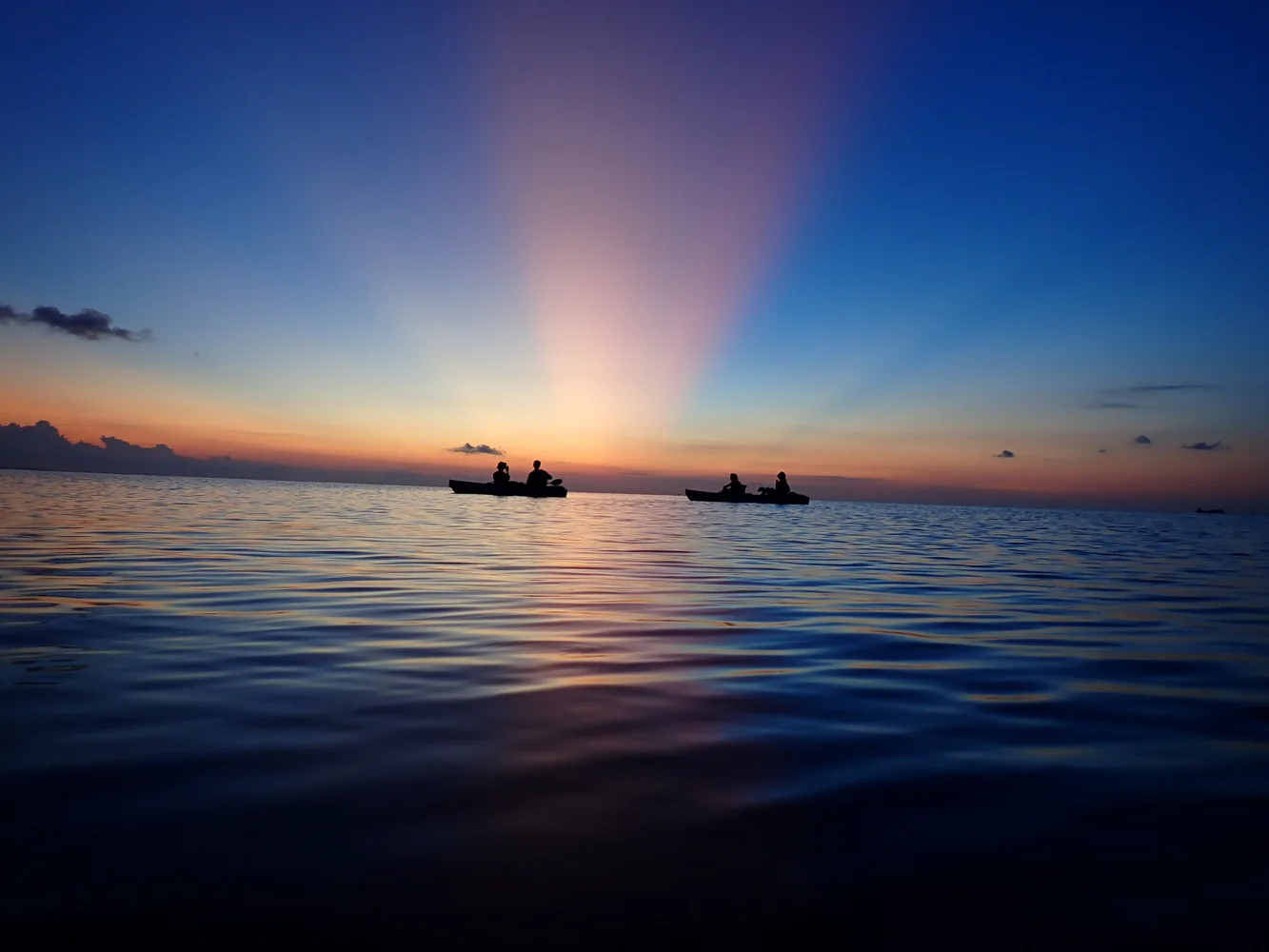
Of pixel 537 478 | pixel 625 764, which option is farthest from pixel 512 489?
pixel 625 764

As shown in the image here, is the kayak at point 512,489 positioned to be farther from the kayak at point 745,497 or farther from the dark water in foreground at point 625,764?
the dark water in foreground at point 625,764

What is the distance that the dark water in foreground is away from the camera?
2799mm

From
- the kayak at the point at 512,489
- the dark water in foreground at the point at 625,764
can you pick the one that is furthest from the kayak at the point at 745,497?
the dark water in foreground at the point at 625,764

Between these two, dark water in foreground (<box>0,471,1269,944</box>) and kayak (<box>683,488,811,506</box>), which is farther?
kayak (<box>683,488,811,506</box>)

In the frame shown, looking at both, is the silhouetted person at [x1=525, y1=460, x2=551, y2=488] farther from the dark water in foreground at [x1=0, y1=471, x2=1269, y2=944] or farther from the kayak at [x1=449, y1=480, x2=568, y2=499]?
the dark water in foreground at [x1=0, y1=471, x2=1269, y2=944]

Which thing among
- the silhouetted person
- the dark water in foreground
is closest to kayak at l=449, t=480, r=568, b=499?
the silhouetted person

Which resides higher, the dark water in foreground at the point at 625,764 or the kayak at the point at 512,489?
the kayak at the point at 512,489

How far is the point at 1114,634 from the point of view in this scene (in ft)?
30.1

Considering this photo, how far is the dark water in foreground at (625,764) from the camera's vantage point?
2.80m

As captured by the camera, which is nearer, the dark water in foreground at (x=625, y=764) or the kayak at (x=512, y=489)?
the dark water in foreground at (x=625, y=764)

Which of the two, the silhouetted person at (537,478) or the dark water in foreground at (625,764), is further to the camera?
the silhouetted person at (537,478)

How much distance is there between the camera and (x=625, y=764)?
168 inches

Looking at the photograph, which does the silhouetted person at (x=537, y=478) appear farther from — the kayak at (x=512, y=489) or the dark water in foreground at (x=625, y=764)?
the dark water in foreground at (x=625, y=764)

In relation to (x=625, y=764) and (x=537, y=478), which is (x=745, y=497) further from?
(x=625, y=764)
